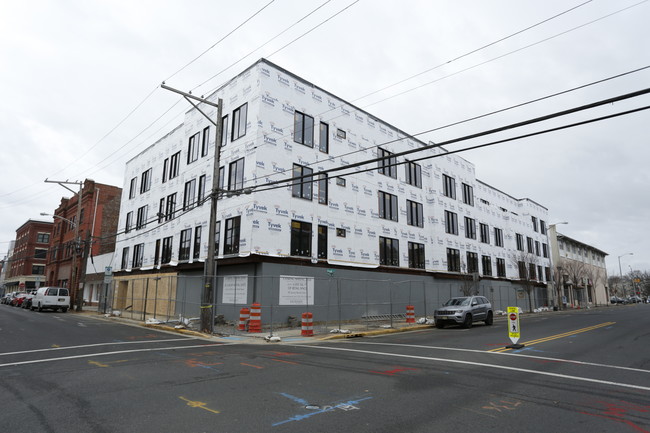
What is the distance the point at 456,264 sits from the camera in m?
34.2

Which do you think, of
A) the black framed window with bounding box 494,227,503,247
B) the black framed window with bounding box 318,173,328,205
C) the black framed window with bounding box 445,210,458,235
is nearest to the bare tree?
the black framed window with bounding box 494,227,503,247

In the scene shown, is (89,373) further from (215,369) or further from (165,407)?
(165,407)

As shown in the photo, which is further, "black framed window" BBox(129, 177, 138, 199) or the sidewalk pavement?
"black framed window" BBox(129, 177, 138, 199)

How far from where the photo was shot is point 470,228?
3741 centimetres

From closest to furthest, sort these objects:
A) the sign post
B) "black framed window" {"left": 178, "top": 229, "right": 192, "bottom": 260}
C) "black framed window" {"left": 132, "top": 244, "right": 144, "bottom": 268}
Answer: the sign post → "black framed window" {"left": 178, "top": 229, "right": 192, "bottom": 260} → "black framed window" {"left": 132, "top": 244, "right": 144, "bottom": 268}

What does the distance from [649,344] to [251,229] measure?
55.1 feet

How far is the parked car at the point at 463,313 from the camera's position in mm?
20156

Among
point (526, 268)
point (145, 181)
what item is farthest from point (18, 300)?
point (526, 268)

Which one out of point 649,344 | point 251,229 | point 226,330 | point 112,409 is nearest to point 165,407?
point 112,409

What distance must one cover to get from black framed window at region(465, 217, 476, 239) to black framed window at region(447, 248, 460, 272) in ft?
9.80

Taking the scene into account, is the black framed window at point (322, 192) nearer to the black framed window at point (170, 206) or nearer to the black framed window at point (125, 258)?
the black framed window at point (170, 206)

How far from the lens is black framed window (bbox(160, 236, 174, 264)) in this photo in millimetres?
27828

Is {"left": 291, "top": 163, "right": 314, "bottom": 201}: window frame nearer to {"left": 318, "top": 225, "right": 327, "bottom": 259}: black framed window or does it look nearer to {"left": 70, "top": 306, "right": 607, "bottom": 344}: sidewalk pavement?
{"left": 318, "top": 225, "right": 327, "bottom": 259}: black framed window

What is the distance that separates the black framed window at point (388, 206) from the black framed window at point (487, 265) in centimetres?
1477
